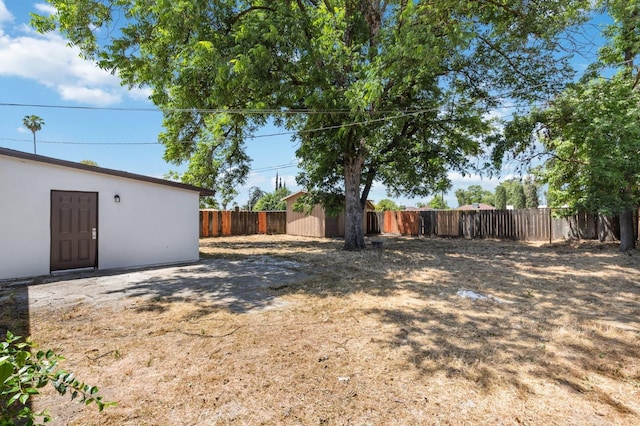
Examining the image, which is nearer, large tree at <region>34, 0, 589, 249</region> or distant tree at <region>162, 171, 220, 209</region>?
large tree at <region>34, 0, 589, 249</region>

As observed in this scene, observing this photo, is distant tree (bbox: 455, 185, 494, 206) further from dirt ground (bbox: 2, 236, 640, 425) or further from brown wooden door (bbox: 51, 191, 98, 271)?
brown wooden door (bbox: 51, 191, 98, 271)

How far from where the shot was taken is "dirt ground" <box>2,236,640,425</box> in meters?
2.21

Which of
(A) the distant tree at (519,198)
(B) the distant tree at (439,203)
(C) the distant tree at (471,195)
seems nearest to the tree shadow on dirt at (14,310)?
(A) the distant tree at (519,198)

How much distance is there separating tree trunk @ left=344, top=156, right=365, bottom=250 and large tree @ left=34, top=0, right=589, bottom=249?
0.12ft

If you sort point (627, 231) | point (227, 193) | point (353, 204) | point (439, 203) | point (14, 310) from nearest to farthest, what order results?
1. point (14, 310)
2. point (627, 231)
3. point (353, 204)
4. point (227, 193)
5. point (439, 203)

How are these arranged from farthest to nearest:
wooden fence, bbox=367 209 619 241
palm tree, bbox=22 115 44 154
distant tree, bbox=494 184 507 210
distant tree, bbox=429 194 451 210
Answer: distant tree, bbox=429 194 451 210
distant tree, bbox=494 184 507 210
palm tree, bbox=22 115 44 154
wooden fence, bbox=367 209 619 241

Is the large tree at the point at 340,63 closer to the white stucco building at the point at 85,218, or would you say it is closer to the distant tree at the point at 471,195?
the white stucco building at the point at 85,218

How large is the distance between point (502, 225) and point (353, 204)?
26.2 ft

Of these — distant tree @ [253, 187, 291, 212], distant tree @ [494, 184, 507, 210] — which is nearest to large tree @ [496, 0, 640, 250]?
distant tree @ [253, 187, 291, 212]

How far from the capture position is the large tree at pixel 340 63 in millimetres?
7309

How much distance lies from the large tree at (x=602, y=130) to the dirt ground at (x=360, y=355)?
14.6 feet

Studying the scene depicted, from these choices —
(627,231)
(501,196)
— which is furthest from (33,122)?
(501,196)

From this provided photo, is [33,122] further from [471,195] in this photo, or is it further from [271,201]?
[471,195]

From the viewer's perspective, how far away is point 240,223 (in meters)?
19.1
